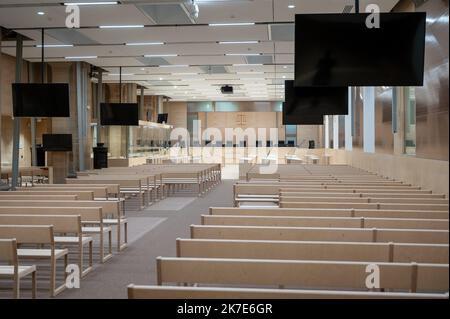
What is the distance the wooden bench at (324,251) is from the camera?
126 inches

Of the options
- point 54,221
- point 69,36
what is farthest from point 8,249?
point 69,36

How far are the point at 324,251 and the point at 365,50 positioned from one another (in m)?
2.29

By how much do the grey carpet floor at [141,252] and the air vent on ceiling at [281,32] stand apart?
388 centimetres

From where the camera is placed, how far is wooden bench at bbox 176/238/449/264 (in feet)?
10.5

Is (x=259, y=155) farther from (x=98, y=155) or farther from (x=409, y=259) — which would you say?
(x=409, y=259)

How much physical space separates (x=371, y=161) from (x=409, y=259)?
29.7ft

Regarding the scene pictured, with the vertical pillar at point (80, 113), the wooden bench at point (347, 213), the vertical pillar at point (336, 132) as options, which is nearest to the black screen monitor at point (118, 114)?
the vertical pillar at point (80, 113)

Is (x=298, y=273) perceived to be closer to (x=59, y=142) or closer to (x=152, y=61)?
(x=59, y=142)

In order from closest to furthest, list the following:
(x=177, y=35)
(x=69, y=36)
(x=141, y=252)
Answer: (x=141, y=252) → (x=177, y=35) → (x=69, y=36)

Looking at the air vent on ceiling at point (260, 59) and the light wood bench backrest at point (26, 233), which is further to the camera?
the air vent on ceiling at point (260, 59)

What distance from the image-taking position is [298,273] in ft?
8.85

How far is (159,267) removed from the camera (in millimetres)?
2799

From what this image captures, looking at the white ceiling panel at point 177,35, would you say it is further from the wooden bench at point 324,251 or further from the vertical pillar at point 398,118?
the wooden bench at point 324,251
